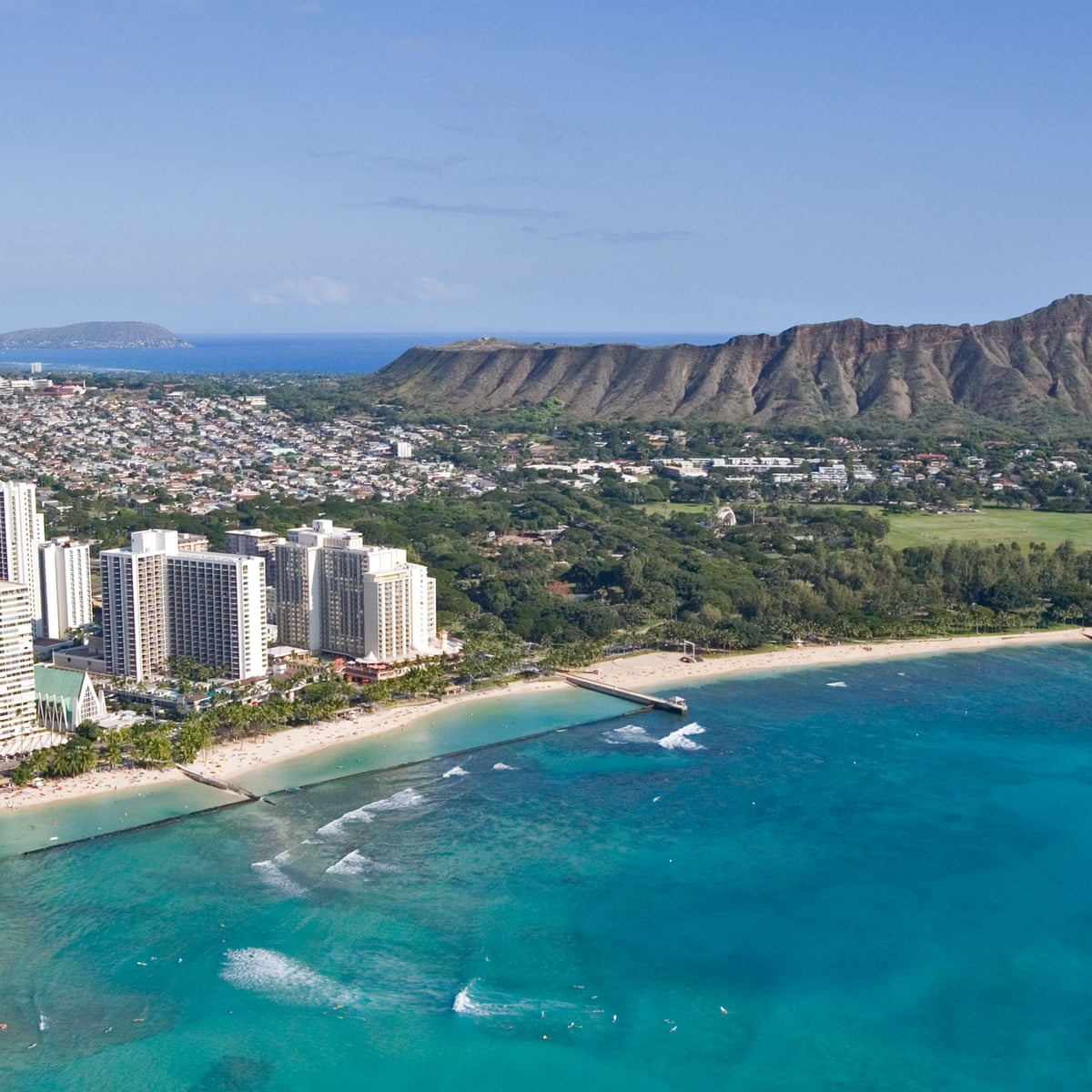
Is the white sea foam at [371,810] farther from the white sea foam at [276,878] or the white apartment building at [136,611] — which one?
the white apartment building at [136,611]

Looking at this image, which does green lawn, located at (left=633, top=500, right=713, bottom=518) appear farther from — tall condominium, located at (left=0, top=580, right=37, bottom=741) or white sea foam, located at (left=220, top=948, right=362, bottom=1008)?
white sea foam, located at (left=220, top=948, right=362, bottom=1008)

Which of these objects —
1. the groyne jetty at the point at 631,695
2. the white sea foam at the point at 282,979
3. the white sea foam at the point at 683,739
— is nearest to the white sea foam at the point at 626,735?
the white sea foam at the point at 683,739

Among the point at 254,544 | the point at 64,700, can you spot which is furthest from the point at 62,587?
the point at 64,700

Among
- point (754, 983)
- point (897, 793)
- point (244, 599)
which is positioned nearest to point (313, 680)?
point (244, 599)

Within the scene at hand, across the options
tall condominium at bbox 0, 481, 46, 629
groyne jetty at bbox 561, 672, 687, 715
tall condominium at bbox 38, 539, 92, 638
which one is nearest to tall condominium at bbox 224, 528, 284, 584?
tall condominium at bbox 38, 539, 92, 638

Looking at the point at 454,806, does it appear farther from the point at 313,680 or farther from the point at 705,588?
the point at 705,588
